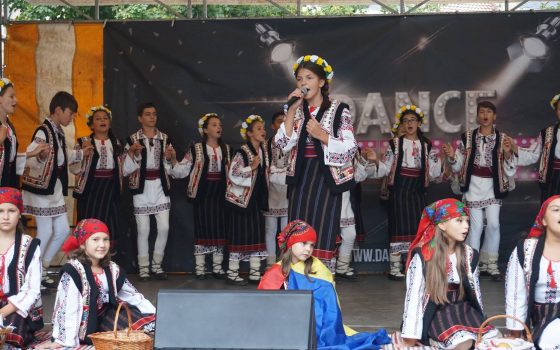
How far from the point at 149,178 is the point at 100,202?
1.43ft

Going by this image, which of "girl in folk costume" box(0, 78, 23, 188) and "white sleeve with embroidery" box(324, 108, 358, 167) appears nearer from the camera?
"white sleeve with embroidery" box(324, 108, 358, 167)

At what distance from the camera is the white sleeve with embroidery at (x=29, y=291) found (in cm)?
457

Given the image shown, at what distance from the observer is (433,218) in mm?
4695

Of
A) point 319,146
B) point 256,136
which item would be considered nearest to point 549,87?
point 256,136

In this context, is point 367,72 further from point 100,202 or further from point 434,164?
point 100,202

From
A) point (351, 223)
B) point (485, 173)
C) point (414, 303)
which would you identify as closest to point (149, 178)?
point (351, 223)

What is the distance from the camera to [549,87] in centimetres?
766

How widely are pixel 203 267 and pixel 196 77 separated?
1.57m

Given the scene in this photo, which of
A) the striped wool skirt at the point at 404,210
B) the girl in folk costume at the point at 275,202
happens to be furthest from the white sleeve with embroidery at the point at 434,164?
the girl in folk costume at the point at 275,202

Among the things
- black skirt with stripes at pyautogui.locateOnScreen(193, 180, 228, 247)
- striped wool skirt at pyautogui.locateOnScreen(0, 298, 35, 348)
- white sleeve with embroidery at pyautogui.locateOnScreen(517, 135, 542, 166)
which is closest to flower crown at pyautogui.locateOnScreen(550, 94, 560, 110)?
white sleeve with embroidery at pyautogui.locateOnScreen(517, 135, 542, 166)

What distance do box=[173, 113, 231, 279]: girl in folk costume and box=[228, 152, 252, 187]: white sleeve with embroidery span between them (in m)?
0.23

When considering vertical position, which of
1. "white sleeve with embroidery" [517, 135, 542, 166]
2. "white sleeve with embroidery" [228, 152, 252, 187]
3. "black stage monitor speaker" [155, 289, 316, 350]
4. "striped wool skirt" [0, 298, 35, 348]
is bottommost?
"striped wool skirt" [0, 298, 35, 348]

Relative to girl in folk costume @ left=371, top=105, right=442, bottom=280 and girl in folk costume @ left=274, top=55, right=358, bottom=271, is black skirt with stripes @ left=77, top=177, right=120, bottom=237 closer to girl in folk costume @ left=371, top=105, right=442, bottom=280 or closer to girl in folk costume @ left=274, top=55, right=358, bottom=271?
girl in folk costume @ left=371, top=105, right=442, bottom=280

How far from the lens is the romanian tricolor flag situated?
4.62 meters
